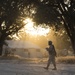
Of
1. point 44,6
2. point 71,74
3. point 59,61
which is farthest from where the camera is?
point 44,6

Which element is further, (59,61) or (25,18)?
(25,18)

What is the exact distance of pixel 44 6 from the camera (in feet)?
122

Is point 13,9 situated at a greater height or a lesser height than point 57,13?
greater

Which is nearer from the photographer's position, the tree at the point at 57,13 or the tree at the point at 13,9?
the tree at the point at 57,13

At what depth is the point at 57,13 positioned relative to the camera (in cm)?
3938

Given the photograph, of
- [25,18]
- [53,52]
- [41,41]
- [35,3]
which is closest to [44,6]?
[35,3]

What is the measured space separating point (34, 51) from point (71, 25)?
114 feet

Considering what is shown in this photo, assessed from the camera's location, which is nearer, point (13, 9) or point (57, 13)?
point (57, 13)

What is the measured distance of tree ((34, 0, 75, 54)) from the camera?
36.9 metres

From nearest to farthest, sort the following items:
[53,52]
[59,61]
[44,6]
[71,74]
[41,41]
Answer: [71,74]
[53,52]
[59,61]
[44,6]
[41,41]

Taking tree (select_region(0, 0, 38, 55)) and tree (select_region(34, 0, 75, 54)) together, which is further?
tree (select_region(0, 0, 38, 55))

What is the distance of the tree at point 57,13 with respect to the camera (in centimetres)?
3691

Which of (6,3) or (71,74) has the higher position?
(6,3)

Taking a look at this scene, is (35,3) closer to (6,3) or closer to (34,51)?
(6,3)
